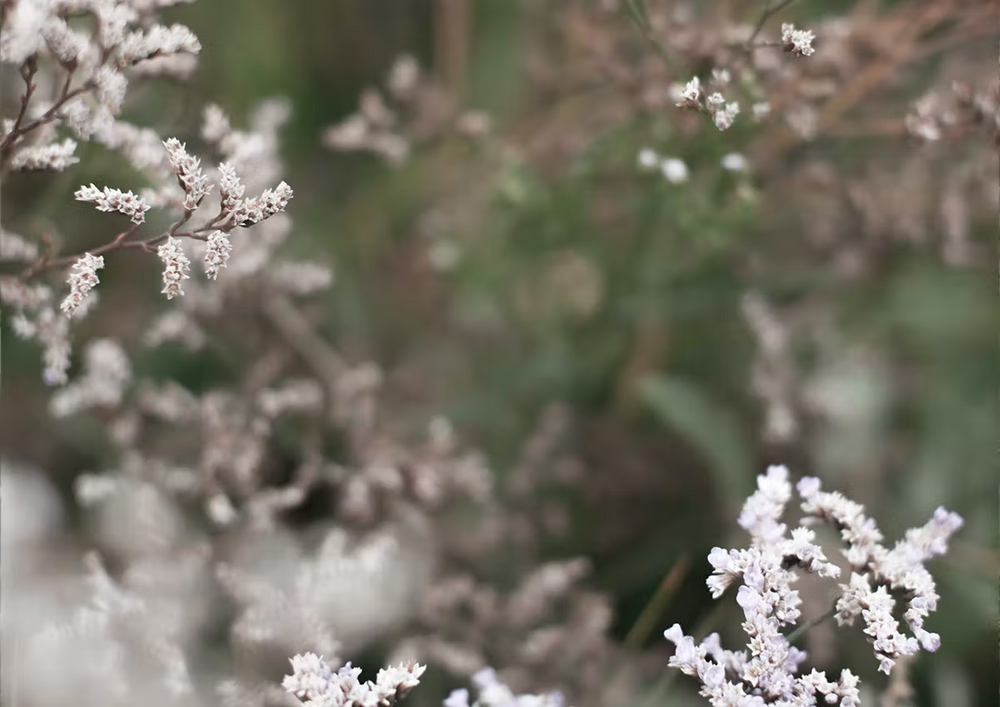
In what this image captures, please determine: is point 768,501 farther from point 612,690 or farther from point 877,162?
point 877,162

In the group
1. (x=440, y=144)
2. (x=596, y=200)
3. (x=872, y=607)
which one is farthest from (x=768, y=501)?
(x=440, y=144)

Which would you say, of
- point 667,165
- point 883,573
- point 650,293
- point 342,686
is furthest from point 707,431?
point 342,686

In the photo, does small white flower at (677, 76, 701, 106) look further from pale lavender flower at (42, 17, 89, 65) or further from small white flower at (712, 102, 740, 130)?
pale lavender flower at (42, 17, 89, 65)

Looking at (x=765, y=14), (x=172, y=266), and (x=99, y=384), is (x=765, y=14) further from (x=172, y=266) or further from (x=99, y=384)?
(x=99, y=384)

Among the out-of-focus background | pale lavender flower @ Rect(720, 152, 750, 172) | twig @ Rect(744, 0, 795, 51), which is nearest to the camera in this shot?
twig @ Rect(744, 0, 795, 51)

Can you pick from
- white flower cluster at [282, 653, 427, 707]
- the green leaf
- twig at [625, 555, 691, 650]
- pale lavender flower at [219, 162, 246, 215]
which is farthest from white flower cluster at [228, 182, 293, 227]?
the green leaf

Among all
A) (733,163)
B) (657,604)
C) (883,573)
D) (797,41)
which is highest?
(733,163)
